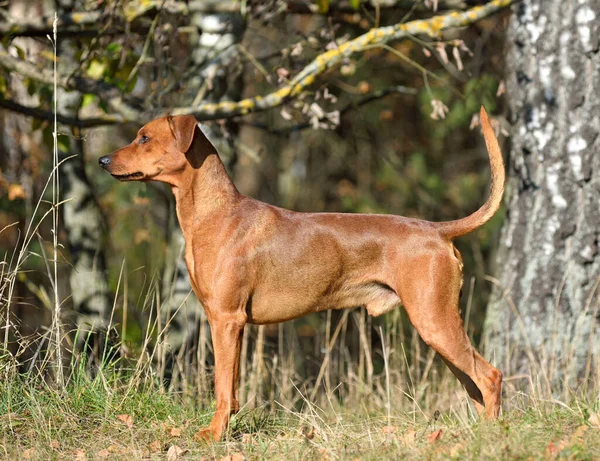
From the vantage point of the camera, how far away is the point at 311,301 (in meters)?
4.84

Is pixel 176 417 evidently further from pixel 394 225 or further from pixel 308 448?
pixel 394 225

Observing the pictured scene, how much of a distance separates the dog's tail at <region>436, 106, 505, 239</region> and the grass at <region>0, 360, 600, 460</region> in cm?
107

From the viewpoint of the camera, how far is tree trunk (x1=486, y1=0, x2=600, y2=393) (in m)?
5.77

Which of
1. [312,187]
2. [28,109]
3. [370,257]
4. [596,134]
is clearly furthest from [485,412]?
[312,187]

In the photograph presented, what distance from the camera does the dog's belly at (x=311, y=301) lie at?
15.7ft

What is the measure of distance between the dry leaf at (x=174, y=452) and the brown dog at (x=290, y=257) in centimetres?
28

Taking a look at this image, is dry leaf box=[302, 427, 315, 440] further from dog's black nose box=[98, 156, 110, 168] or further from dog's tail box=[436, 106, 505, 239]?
dog's black nose box=[98, 156, 110, 168]

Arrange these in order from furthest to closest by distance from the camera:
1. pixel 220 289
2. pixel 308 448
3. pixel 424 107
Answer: pixel 424 107 < pixel 220 289 < pixel 308 448

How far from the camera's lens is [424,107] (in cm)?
1009

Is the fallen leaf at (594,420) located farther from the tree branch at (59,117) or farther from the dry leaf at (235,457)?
the tree branch at (59,117)

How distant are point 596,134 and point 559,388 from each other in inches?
72.1

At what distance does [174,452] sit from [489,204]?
2268 mm

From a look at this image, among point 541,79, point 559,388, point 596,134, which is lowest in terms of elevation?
point 559,388

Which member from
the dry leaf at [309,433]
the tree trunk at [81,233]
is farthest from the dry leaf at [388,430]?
the tree trunk at [81,233]
